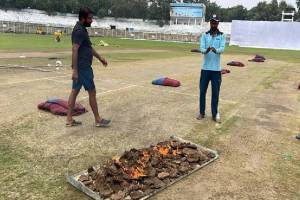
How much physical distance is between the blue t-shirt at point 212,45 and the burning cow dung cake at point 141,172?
2633 millimetres

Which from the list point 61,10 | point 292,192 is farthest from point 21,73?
point 61,10

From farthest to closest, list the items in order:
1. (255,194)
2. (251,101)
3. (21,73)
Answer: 1. (21,73)
2. (251,101)
3. (255,194)

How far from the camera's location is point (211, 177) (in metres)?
5.27

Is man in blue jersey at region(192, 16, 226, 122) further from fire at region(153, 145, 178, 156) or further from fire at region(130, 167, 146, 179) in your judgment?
fire at region(130, 167, 146, 179)

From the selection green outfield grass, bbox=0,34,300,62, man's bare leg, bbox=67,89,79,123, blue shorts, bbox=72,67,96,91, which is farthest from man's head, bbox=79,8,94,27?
green outfield grass, bbox=0,34,300,62

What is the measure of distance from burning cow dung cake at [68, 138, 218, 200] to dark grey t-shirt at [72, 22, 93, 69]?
7.17 ft

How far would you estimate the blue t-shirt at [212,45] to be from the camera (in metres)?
7.93

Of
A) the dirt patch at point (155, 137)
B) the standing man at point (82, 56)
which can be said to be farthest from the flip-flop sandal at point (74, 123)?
the dirt patch at point (155, 137)

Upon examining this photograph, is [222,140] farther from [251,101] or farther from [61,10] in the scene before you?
[61,10]

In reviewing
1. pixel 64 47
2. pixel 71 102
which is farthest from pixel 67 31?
pixel 71 102

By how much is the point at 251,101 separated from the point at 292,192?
6442 millimetres

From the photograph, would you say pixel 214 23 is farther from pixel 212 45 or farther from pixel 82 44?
pixel 82 44

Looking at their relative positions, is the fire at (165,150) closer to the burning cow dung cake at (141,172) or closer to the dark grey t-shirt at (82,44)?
the burning cow dung cake at (141,172)

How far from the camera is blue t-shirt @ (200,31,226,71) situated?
26.0 feet
